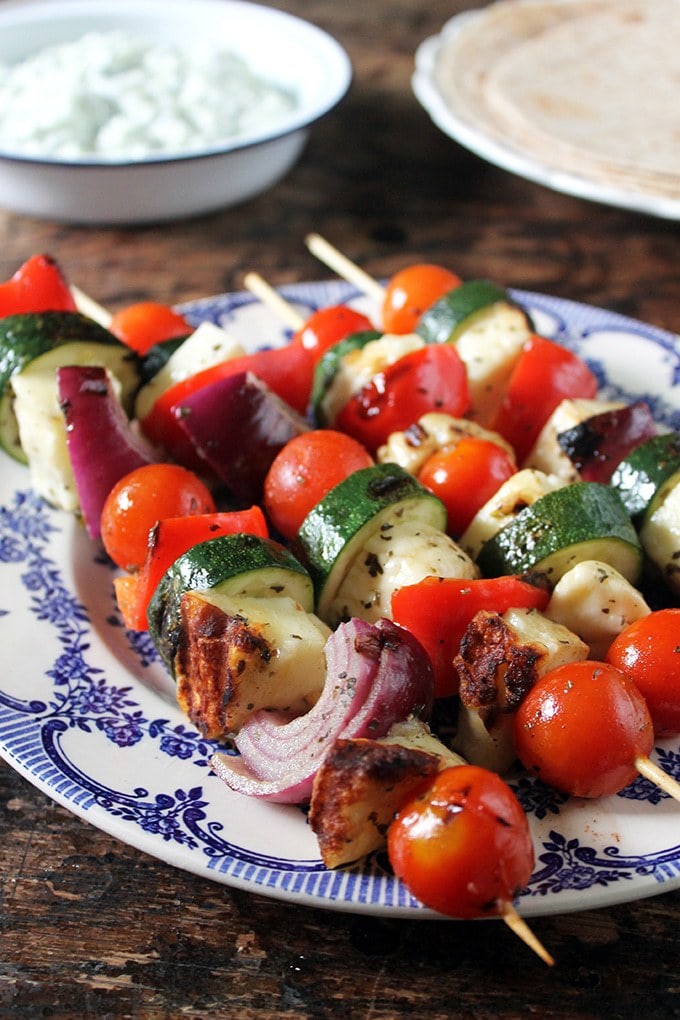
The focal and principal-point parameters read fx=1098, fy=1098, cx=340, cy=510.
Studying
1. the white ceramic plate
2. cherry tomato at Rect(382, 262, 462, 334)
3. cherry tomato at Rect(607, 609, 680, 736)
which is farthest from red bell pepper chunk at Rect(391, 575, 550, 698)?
the white ceramic plate

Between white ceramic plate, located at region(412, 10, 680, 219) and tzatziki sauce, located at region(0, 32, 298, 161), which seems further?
tzatziki sauce, located at region(0, 32, 298, 161)

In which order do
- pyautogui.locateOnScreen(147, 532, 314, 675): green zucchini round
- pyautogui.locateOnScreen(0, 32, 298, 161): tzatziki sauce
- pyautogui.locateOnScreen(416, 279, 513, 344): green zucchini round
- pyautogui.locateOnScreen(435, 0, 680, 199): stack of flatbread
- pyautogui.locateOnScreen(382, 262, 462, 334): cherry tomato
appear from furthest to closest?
pyautogui.locateOnScreen(0, 32, 298, 161): tzatziki sauce < pyautogui.locateOnScreen(435, 0, 680, 199): stack of flatbread < pyautogui.locateOnScreen(382, 262, 462, 334): cherry tomato < pyautogui.locateOnScreen(416, 279, 513, 344): green zucchini round < pyautogui.locateOnScreen(147, 532, 314, 675): green zucchini round

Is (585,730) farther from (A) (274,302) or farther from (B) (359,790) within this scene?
(A) (274,302)

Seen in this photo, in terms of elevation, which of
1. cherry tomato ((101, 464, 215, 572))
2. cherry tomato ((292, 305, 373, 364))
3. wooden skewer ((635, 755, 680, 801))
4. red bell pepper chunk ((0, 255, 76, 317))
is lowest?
cherry tomato ((101, 464, 215, 572))

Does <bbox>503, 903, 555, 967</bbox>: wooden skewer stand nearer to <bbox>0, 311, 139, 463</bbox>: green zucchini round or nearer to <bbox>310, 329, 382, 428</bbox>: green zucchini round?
<bbox>310, 329, 382, 428</bbox>: green zucchini round

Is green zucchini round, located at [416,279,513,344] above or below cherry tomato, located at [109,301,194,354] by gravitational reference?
above

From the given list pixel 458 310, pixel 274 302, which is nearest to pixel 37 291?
pixel 274 302

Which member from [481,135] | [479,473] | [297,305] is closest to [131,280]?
[297,305]
